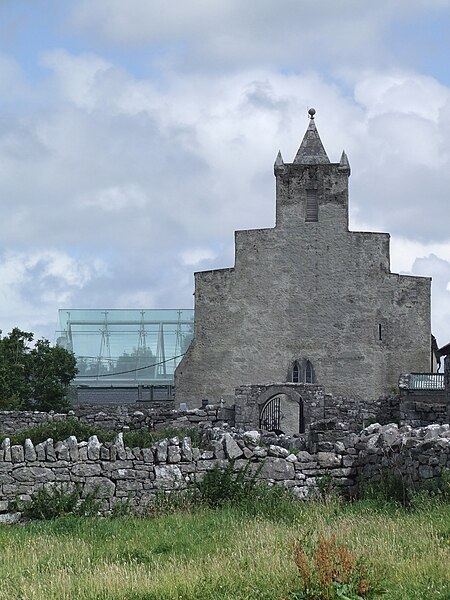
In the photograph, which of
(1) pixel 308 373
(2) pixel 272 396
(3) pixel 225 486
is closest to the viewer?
(3) pixel 225 486

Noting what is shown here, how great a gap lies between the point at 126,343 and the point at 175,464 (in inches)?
1544

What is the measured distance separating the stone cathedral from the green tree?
5.37m

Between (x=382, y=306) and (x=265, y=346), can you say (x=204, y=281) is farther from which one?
(x=382, y=306)

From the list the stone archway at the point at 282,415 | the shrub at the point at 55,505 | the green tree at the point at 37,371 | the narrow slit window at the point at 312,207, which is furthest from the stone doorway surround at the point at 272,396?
the shrub at the point at 55,505

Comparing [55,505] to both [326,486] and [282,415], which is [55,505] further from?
[282,415]

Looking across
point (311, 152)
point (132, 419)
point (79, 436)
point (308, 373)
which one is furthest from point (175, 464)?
point (311, 152)

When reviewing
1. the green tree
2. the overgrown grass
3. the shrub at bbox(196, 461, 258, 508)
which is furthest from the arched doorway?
the shrub at bbox(196, 461, 258, 508)

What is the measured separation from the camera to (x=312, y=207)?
4928 cm

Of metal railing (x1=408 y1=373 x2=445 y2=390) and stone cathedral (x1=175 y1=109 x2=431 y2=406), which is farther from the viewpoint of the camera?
stone cathedral (x1=175 y1=109 x2=431 y2=406)

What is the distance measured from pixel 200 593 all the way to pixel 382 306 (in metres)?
38.8

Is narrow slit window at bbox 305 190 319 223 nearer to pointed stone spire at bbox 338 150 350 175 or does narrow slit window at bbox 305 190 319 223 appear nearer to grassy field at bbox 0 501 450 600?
pointed stone spire at bbox 338 150 350 175

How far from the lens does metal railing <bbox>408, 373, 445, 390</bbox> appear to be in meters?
→ 36.4

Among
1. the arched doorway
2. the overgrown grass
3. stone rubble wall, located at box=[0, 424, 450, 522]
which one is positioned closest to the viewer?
stone rubble wall, located at box=[0, 424, 450, 522]

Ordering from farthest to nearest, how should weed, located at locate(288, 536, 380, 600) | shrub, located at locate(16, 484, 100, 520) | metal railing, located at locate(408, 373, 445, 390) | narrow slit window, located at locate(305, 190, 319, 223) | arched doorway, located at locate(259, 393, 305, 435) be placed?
narrow slit window, located at locate(305, 190, 319, 223) < arched doorway, located at locate(259, 393, 305, 435) < metal railing, located at locate(408, 373, 445, 390) < shrub, located at locate(16, 484, 100, 520) < weed, located at locate(288, 536, 380, 600)
